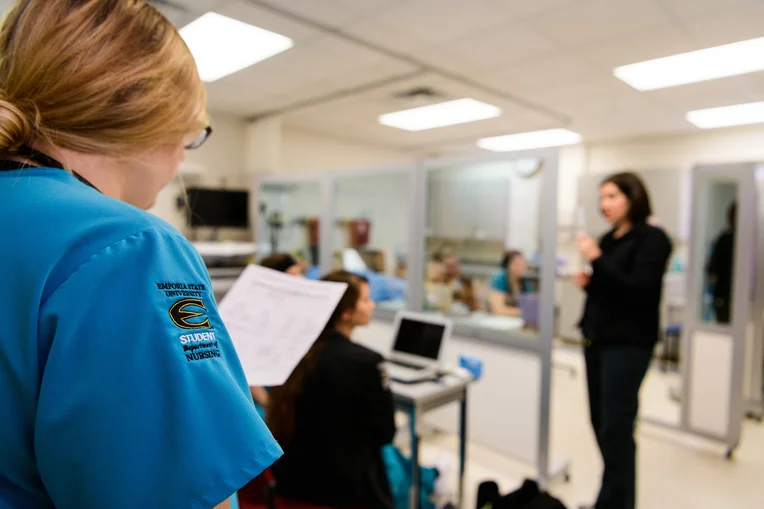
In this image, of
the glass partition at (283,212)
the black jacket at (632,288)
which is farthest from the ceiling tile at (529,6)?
the glass partition at (283,212)

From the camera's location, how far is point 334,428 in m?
1.56

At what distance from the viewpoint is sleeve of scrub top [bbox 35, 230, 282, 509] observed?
1.18 ft

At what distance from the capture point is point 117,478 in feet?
1.19

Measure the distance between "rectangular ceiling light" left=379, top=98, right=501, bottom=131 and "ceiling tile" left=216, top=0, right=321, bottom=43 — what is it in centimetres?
194

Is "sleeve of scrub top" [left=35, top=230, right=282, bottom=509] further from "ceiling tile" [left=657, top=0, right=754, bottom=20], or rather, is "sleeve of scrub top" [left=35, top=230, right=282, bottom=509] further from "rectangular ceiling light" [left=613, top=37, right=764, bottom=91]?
"rectangular ceiling light" [left=613, top=37, right=764, bottom=91]

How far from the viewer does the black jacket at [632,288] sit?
6.84 feet

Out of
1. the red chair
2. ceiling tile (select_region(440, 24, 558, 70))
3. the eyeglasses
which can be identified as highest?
ceiling tile (select_region(440, 24, 558, 70))

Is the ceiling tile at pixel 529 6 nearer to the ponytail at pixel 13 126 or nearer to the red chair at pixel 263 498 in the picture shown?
the red chair at pixel 263 498

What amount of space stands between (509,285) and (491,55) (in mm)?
1670

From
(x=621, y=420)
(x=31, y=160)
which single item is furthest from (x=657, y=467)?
(x=31, y=160)

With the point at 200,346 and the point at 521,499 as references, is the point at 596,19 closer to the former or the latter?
the point at 521,499

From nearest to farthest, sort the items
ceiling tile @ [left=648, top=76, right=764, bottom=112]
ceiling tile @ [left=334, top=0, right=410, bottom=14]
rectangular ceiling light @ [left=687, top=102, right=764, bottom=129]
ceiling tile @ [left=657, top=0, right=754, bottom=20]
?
ceiling tile @ [left=657, top=0, right=754, bottom=20]
ceiling tile @ [left=334, top=0, right=410, bottom=14]
ceiling tile @ [left=648, top=76, right=764, bottom=112]
rectangular ceiling light @ [left=687, top=102, right=764, bottom=129]

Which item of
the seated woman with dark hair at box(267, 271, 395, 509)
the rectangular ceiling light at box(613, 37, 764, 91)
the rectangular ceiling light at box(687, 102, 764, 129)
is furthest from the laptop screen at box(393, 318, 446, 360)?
the rectangular ceiling light at box(687, 102, 764, 129)

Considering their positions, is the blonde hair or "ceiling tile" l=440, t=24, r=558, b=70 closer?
the blonde hair
